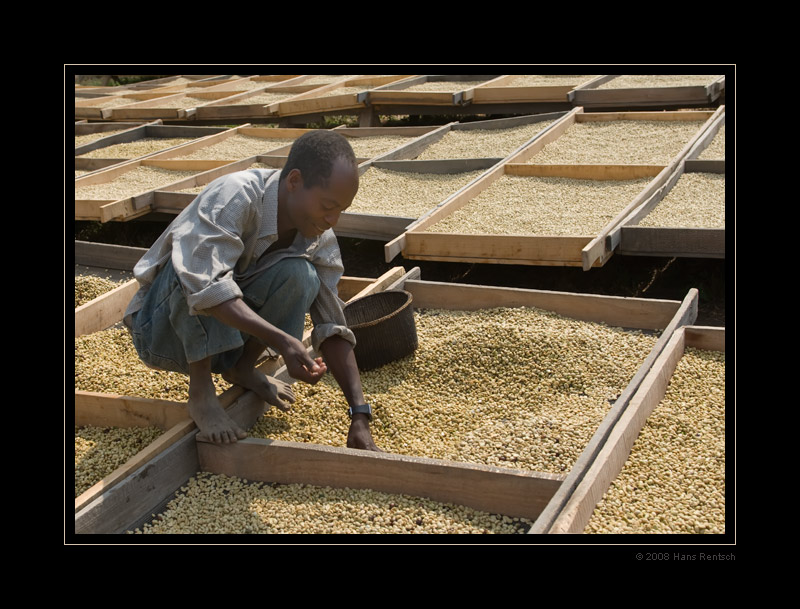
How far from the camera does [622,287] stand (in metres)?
4.39

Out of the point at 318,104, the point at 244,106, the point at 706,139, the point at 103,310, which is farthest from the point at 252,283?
the point at 244,106

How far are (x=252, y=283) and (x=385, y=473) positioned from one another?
72 centimetres

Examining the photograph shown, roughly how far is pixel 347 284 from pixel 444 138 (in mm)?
3372

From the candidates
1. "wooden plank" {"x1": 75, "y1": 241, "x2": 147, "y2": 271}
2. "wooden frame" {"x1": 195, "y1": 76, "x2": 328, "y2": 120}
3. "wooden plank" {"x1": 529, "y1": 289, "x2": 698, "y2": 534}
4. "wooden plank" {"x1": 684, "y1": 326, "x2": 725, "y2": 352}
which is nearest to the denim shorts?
"wooden plank" {"x1": 529, "y1": 289, "x2": 698, "y2": 534}

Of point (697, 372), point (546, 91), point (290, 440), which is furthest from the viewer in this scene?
point (546, 91)

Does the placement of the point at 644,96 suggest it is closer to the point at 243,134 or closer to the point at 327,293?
the point at 243,134

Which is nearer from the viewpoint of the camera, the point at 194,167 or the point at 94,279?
the point at 94,279

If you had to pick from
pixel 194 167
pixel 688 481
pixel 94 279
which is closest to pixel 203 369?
pixel 688 481

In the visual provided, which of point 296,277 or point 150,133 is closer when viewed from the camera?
point 296,277

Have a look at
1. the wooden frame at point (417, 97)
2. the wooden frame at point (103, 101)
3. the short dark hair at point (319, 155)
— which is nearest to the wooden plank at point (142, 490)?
the short dark hair at point (319, 155)

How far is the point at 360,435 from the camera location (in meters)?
2.55

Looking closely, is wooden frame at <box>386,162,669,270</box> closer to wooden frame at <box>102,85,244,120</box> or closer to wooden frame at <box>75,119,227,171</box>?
wooden frame at <box>75,119,227,171</box>

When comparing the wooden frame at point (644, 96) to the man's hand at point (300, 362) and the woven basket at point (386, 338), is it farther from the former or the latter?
the man's hand at point (300, 362)
